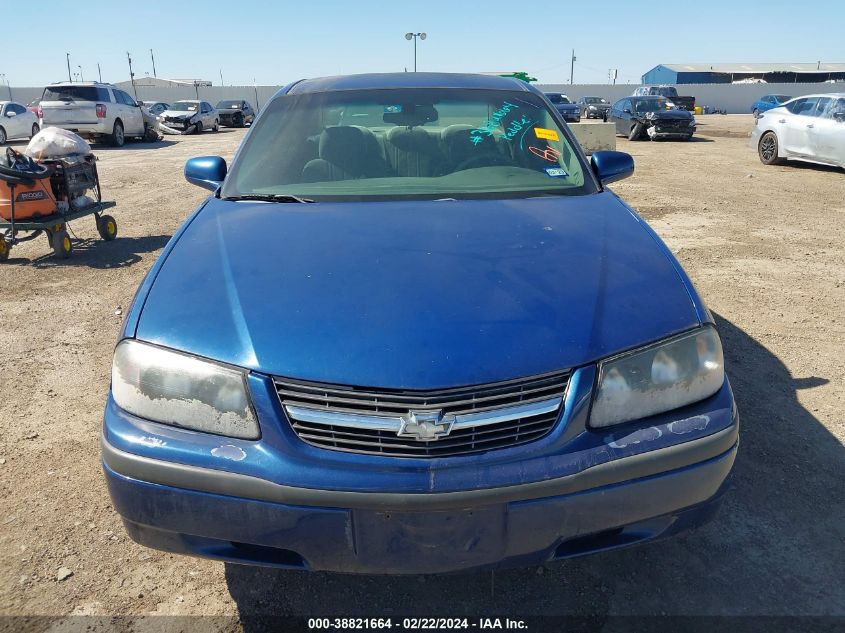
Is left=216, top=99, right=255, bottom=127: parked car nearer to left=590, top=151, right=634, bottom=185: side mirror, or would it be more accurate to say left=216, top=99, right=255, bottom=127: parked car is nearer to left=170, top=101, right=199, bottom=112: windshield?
left=170, top=101, right=199, bottom=112: windshield

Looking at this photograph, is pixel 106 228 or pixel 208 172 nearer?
pixel 208 172

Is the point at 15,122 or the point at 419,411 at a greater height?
the point at 419,411

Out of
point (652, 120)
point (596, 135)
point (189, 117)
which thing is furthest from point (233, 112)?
point (596, 135)

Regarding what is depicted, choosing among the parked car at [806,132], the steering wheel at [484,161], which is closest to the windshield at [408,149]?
the steering wheel at [484,161]

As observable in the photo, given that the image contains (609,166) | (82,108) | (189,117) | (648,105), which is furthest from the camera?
(189,117)

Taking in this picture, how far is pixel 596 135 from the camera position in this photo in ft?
53.5

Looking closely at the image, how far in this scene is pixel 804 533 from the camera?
2447 millimetres

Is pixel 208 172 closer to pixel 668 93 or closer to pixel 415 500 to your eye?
pixel 415 500

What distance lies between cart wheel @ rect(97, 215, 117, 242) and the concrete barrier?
475 inches

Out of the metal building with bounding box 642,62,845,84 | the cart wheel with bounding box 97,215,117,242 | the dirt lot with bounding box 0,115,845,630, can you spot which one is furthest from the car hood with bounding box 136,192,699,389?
the metal building with bounding box 642,62,845,84

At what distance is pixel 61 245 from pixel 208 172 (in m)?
4.08

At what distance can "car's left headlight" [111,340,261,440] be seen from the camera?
1699mm

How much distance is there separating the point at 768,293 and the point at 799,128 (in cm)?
929

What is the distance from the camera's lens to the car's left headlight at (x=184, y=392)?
1.70 metres
